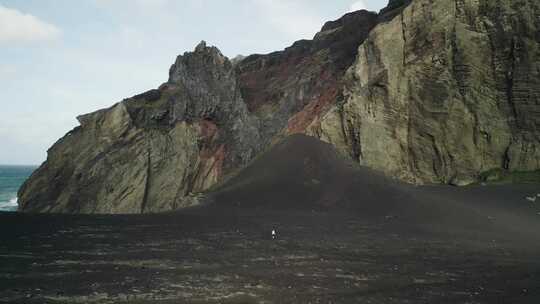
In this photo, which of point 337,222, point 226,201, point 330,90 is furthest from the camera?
point 330,90

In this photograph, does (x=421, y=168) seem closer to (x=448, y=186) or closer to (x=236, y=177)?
(x=448, y=186)

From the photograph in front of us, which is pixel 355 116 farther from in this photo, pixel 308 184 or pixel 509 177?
pixel 509 177

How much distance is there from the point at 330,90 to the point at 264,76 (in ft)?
31.4

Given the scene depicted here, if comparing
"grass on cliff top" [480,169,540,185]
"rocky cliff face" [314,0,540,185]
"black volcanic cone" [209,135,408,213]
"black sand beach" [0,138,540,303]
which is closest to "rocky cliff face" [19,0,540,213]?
"rocky cliff face" [314,0,540,185]

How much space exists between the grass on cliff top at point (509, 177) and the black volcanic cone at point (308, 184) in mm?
5959

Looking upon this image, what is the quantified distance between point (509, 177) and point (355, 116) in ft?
33.0

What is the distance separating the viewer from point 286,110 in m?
35.1

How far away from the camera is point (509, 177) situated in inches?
965

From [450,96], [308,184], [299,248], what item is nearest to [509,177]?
[450,96]

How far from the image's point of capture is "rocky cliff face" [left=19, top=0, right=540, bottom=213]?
84.9 feet

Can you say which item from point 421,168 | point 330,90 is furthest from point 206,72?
point 421,168

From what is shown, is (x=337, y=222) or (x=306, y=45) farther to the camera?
(x=306, y=45)

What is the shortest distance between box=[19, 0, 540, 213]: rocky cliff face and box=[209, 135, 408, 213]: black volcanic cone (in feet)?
7.57

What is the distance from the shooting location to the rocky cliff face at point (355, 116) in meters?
25.9
